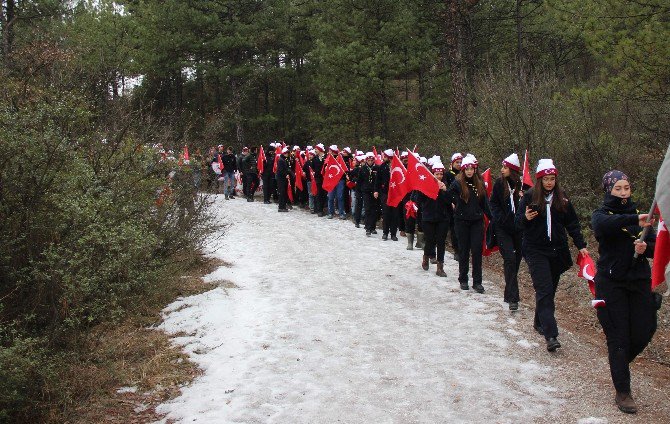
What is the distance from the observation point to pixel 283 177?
2173 centimetres

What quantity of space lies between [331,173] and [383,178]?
2.93m

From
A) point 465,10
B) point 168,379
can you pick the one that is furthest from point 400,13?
A: point 168,379

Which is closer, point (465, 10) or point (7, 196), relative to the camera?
point (7, 196)

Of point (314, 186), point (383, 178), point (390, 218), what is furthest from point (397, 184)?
point (314, 186)

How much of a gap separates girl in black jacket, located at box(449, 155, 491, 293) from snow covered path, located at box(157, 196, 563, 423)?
0.66 m

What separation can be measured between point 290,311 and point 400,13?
19409 millimetres

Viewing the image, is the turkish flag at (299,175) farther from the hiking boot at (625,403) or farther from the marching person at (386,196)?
the hiking boot at (625,403)

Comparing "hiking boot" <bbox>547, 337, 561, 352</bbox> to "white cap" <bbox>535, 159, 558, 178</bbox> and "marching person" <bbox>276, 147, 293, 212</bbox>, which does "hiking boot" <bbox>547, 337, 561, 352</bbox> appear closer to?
"white cap" <bbox>535, 159, 558, 178</bbox>

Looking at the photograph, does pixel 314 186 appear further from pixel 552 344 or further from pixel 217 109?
pixel 217 109

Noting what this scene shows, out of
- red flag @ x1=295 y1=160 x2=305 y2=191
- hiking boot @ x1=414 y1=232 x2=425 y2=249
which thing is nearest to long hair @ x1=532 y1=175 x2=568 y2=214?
hiking boot @ x1=414 y1=232 x2=425 y2=249

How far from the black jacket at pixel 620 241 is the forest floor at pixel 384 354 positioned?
1215 mm

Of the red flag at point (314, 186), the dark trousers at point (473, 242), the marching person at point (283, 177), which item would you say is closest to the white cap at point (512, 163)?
the dark trousers at point (473, 242)

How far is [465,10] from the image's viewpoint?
2195 cm

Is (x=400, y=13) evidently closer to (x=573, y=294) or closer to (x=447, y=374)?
(x=573, y=294)
